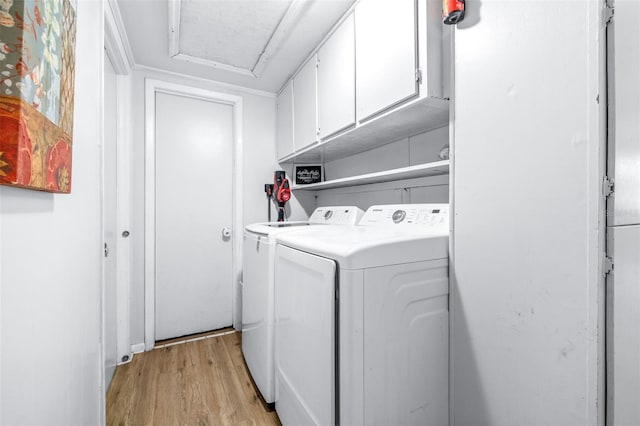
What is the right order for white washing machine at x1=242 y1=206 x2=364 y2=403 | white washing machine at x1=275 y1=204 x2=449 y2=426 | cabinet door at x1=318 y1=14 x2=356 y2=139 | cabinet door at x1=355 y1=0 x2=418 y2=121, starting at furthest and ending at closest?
1. cabinet door at x1=318 y1=14 x2=356 y2=139
2. white washing machine at x1=242 y1=206 x2=364 y2=403
3. cabinet door at x1=355 y1=0 x2=418 y2=121
4. white washing machine at x1=275 y1=204 x2=449 y2=426

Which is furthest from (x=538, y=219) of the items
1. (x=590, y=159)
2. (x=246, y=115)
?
(x=246, y=115)

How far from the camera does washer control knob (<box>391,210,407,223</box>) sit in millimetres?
1502

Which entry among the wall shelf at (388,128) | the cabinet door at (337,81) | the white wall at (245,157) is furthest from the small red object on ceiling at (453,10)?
the white wall at (245,157)

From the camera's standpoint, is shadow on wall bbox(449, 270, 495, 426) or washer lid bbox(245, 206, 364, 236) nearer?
shadow on wall bbox(449, 270, 495, 426)

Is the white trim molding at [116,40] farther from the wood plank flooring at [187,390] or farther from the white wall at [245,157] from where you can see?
the wood plank flooring at [187,390]

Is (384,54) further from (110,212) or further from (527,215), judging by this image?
(110,212)

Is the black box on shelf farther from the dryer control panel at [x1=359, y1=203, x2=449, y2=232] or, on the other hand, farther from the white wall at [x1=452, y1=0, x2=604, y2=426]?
the white wall at [x1=452, y1=0, x2=604, y2=426]

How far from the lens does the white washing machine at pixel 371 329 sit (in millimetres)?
893

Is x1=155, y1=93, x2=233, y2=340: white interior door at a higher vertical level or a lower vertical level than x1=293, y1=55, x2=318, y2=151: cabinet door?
lower

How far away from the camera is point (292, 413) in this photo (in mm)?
1238

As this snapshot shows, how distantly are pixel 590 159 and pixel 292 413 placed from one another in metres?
1.48

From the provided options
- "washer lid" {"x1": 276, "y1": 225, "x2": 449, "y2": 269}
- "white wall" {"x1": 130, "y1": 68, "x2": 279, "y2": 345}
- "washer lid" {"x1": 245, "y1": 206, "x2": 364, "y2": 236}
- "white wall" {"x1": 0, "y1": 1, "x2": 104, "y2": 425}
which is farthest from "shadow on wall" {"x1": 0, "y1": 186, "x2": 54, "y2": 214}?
"white wall" {"x1": 130, "y1": 68, "x2": 279, "y2": 345}

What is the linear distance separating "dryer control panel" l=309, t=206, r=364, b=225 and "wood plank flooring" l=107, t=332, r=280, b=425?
1277 millimetres

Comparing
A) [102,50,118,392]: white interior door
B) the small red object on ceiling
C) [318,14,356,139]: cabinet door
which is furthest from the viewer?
[102,50,118,392]: white interior door
